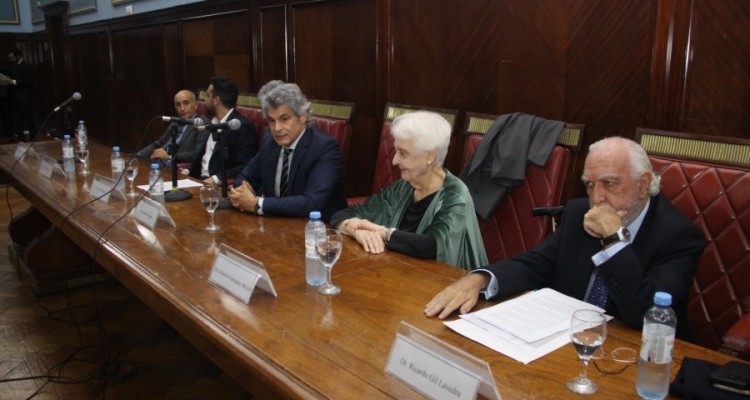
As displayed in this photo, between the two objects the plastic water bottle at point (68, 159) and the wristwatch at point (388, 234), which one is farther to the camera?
the plastic water bottle at point (68, 159)

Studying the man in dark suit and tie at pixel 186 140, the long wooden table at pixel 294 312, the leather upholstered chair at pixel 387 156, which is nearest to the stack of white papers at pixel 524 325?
the long wooden table at pixel 294 312

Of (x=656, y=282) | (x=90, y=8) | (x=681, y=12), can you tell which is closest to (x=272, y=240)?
(x=656, y=282)

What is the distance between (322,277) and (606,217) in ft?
2.33

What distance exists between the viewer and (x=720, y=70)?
223cm

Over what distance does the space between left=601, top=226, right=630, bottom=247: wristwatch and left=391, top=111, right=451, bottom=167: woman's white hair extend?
0.70 m

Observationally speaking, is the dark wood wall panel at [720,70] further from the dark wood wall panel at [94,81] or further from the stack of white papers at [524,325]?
the dark wood wall panel at [94,81]

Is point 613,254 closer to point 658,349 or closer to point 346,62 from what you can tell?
point 658,349

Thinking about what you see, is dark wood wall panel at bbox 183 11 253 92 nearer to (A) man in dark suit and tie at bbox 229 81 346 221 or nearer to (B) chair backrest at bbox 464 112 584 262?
(A) man in dark suit and tie at bbox 229 81 346 221

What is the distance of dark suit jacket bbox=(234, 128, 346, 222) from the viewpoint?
233cm

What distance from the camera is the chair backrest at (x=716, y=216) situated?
1.74 meters

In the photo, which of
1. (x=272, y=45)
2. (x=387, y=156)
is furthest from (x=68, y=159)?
(x=272, y=45)

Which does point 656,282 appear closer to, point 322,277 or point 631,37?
point 322,277

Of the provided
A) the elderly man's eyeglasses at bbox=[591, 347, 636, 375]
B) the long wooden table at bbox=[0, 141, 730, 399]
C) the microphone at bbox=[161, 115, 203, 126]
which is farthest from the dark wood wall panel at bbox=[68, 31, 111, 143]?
the elderly man's eyeglasses at bbox=[591, 347, 636, 375]

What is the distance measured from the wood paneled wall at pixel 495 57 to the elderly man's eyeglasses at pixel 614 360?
4.83ft
